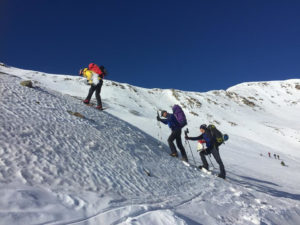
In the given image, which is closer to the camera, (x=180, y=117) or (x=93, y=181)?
(x=93, y=181)

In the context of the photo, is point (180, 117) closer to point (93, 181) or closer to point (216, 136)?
point (216, 136)

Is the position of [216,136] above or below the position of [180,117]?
below

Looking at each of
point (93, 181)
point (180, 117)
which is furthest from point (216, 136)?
point (93, 181)

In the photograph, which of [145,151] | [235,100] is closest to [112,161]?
[145,151]

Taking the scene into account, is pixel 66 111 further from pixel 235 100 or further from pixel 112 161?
pixel 235 100

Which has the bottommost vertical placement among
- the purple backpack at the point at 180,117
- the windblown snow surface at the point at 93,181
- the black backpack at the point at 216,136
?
the windblown snow surface at the point at 93,181

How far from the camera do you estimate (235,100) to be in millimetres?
68625

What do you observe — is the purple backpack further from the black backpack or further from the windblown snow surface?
the windblown snow surface

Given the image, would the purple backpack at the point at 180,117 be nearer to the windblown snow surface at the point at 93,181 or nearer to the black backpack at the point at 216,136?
the black backpack at the point at 216,136

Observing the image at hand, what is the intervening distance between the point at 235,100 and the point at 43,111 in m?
71.1

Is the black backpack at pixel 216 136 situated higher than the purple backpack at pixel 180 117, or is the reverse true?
the purple backpack at pixel 180 117

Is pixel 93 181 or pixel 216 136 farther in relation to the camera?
pixel 216 136

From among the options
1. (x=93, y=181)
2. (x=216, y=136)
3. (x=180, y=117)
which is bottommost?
(x=93, y=181)

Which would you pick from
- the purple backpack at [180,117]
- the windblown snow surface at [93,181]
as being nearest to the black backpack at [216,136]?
the purple backpack at [180,117]
